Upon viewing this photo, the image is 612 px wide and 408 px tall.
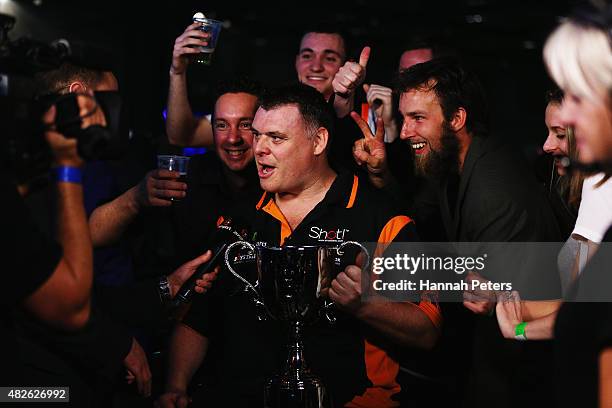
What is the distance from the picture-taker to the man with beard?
280cm

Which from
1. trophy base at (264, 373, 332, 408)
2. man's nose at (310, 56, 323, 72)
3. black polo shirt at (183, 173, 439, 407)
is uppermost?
man's nose at (310, 56, 323, 72)

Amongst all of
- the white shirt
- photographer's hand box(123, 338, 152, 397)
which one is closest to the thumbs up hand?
the white shirt

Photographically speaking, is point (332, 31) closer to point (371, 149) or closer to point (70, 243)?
point (371, 149)

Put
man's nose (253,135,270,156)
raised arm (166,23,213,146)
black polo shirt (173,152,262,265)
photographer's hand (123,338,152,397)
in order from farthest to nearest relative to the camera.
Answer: raised arm (166,23,213,146) < black polo shirt (173,152,262,265) < man's nose (253,135,270,156) < photographer's hand (123,338,152,397)

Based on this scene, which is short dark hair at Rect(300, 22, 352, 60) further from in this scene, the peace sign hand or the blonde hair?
the blonde hair

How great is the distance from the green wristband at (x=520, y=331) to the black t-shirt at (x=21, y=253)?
1.23 metres

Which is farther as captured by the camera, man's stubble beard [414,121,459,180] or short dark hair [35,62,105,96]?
man's stubble beard [414,121,459,180]

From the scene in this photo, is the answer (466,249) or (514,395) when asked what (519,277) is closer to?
(466,249)

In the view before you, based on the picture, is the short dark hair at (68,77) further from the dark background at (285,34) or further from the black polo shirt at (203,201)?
the dark background at (285,34)

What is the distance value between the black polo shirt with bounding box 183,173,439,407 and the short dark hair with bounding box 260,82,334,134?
9.9 inches

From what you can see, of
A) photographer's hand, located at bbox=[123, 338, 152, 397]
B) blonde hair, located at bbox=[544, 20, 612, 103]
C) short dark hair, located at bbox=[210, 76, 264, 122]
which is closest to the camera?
blonde hair, located at bbox=[544, 20, 612, 103]

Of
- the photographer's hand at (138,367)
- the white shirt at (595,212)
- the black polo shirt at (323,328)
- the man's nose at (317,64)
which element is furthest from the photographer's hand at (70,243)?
the man's nose at (317,64)

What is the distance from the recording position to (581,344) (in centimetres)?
164

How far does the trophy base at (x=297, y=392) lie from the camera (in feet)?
7.63
